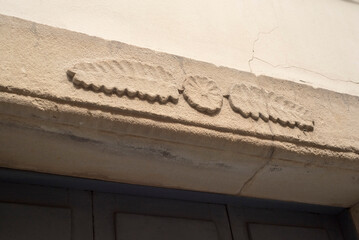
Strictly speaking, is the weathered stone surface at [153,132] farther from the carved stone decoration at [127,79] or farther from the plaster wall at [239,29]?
the plaster wall at [239,29]

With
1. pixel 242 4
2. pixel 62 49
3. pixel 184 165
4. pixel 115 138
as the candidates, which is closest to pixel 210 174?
pixel 184 165

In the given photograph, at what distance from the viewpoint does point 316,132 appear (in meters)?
1.51

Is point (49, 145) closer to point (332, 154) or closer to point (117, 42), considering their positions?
point (117, 42)

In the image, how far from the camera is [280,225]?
1.66m

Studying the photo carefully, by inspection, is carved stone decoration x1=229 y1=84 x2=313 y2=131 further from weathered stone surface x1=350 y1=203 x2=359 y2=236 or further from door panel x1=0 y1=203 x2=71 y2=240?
door panel x1=0 y1=203 x2=71 y2=240

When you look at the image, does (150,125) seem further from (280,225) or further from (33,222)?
(280,225)

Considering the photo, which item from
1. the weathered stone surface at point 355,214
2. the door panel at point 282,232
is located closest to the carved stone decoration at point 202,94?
the door panel at point 282,232

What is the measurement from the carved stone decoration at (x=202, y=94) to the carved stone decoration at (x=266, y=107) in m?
0.06

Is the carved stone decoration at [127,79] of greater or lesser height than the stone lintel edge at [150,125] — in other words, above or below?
above

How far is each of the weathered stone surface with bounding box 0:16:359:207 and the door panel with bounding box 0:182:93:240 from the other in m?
0.10

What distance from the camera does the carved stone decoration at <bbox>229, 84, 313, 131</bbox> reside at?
145 centimetres

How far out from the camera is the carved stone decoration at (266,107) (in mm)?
1446

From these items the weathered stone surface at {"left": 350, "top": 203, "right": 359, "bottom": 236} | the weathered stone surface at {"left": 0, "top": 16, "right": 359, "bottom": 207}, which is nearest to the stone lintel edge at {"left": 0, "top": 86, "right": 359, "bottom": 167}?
the weathered stone surface at {"left": 0, "top": 16, "right": 359, "bottom": 207}

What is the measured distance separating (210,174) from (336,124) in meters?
0.54
